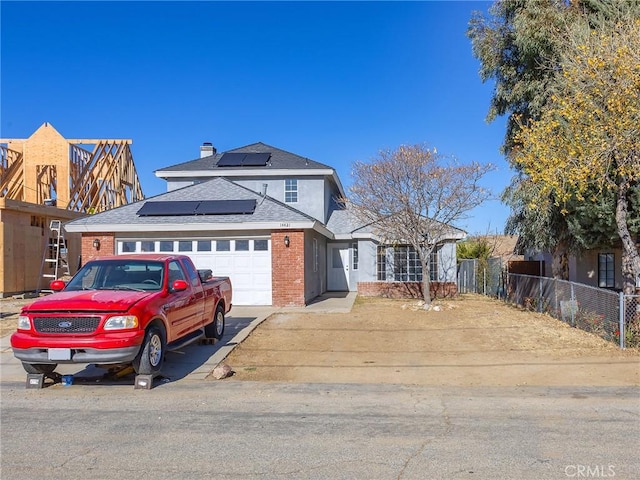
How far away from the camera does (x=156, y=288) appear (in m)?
8.58

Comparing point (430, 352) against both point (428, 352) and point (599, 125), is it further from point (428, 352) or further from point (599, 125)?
point (599, 125)

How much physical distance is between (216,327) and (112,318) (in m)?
3.89

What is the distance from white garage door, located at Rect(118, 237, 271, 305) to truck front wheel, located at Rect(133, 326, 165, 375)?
863cm

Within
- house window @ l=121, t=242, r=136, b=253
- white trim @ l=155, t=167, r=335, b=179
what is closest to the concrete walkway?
house window @ l=121, t=242, r=136, b=253

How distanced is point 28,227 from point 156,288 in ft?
53.3

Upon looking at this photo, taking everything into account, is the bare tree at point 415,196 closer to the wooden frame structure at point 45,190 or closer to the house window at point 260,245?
the house window at point 260,245

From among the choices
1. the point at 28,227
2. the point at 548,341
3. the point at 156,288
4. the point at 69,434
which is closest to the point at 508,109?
the point at 548,341

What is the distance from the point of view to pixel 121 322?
7367 millimetres

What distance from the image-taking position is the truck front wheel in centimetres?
769

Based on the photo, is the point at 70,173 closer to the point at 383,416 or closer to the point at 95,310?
the point at 95,310

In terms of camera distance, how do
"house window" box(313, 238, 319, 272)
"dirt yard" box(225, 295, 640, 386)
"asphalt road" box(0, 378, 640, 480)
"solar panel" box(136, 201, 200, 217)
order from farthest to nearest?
"house window" box(313, 238, 319, 272) < "solar panel" box(136, 201, 200, 217) < "dirt yard" box(225, 295, 640, 386) < "asphalt road" box(0, 378, 640, 480)

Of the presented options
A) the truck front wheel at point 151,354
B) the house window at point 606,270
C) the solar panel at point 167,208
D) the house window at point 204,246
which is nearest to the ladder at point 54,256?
the solar panel at point 167,208

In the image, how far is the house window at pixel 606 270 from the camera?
827 inches

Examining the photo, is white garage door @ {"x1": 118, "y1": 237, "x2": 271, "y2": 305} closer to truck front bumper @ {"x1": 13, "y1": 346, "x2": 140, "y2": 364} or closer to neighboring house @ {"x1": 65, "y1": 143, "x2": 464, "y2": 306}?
neighboring house @ {"x1": 65, "y1": 143, "x2": 464, "y2": 306}
